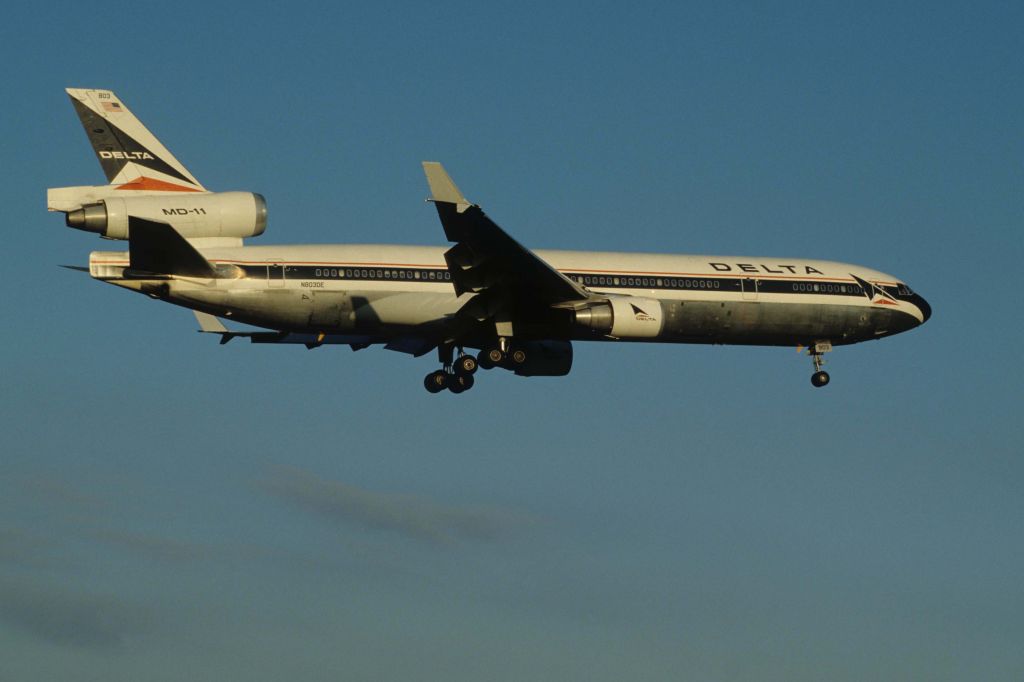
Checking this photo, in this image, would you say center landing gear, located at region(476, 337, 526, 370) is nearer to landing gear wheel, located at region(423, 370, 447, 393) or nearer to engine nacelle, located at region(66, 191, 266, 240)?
landing gear wheel, located at region(423, 370, 447, 393)

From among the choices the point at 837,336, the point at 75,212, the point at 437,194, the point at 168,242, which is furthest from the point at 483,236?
the point at 837,336

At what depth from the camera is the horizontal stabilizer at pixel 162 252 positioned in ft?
117

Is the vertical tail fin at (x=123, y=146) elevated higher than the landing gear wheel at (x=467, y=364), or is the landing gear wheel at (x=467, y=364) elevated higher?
the vertical tail fin at (x=123, y=146)

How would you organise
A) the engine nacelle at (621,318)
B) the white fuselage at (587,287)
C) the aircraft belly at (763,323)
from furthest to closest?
the aircraft belly at (763,323)
the engine nacelle at (621,318)
the white fuselage at (587,287)

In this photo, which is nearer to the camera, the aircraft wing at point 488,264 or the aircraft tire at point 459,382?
the aircraft wing at point 488,264

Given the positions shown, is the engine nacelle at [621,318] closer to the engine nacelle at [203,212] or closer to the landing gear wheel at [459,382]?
the landing gear wheel at [459,382]

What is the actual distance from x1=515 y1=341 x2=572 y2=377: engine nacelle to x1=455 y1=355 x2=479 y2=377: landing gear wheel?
1.25 meters

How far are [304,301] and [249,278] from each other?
5.15 feet

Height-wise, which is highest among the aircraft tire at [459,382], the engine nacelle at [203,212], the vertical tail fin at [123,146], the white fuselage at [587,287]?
the vertical tail fin at [123,146]

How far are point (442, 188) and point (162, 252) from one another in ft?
24.4

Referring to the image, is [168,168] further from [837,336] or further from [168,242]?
[837,336]

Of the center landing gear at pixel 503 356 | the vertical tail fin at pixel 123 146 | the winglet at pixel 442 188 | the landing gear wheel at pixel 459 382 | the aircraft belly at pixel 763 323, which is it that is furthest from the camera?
the aircraft belly at pixel 763 323

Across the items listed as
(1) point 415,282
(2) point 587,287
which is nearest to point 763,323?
(2) point 587,287

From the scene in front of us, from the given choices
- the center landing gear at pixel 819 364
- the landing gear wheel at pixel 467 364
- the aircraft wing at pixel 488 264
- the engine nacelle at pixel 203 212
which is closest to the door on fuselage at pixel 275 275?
the engine nacelle at pixel 203 212
